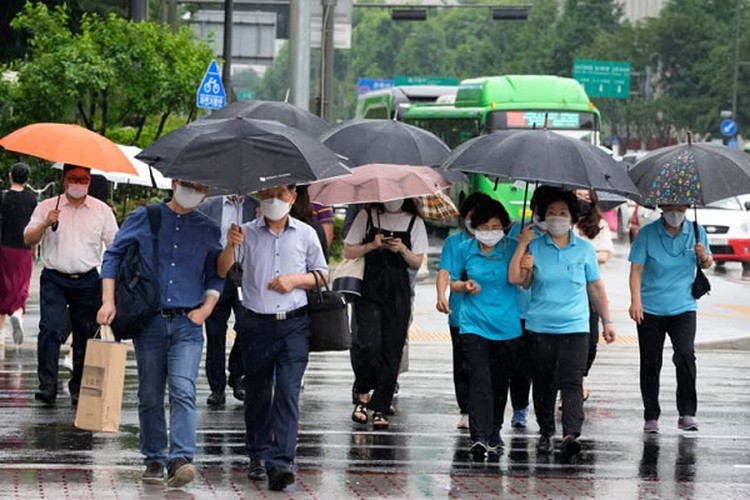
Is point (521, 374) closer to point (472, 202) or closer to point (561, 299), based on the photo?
point (561, 299)

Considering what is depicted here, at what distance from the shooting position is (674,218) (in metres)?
12.0

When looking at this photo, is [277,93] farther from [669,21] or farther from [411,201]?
[411,201]

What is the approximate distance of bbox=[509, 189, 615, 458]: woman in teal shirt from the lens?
1093 centimetres

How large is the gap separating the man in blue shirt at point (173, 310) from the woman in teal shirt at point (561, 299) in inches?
90.8

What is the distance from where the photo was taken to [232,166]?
362 inches

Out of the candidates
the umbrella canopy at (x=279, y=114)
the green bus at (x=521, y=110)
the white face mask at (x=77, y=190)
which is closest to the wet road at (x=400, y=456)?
the white face mask at (x=77, y=190)

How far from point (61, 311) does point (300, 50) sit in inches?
547

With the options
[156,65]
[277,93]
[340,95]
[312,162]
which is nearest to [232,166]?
[312,162]

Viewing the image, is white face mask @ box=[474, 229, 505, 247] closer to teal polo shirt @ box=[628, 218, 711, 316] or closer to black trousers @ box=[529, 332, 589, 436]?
black trousers @ box=[529, 332, 589, 436]

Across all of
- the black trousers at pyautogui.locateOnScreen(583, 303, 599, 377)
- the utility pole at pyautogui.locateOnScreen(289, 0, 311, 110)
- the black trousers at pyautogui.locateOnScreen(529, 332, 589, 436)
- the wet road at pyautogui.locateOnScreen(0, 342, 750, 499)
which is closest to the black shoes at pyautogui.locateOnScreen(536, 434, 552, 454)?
the wet road at pyautogui.locateOnScreen(0, 342, 750, 499)

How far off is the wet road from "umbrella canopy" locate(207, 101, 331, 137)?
84.6 inches

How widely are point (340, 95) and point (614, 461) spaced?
138 metres

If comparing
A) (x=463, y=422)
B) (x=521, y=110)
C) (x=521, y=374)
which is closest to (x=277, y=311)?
(x=521, y=374)

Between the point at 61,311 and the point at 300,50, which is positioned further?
the point at 300,50
